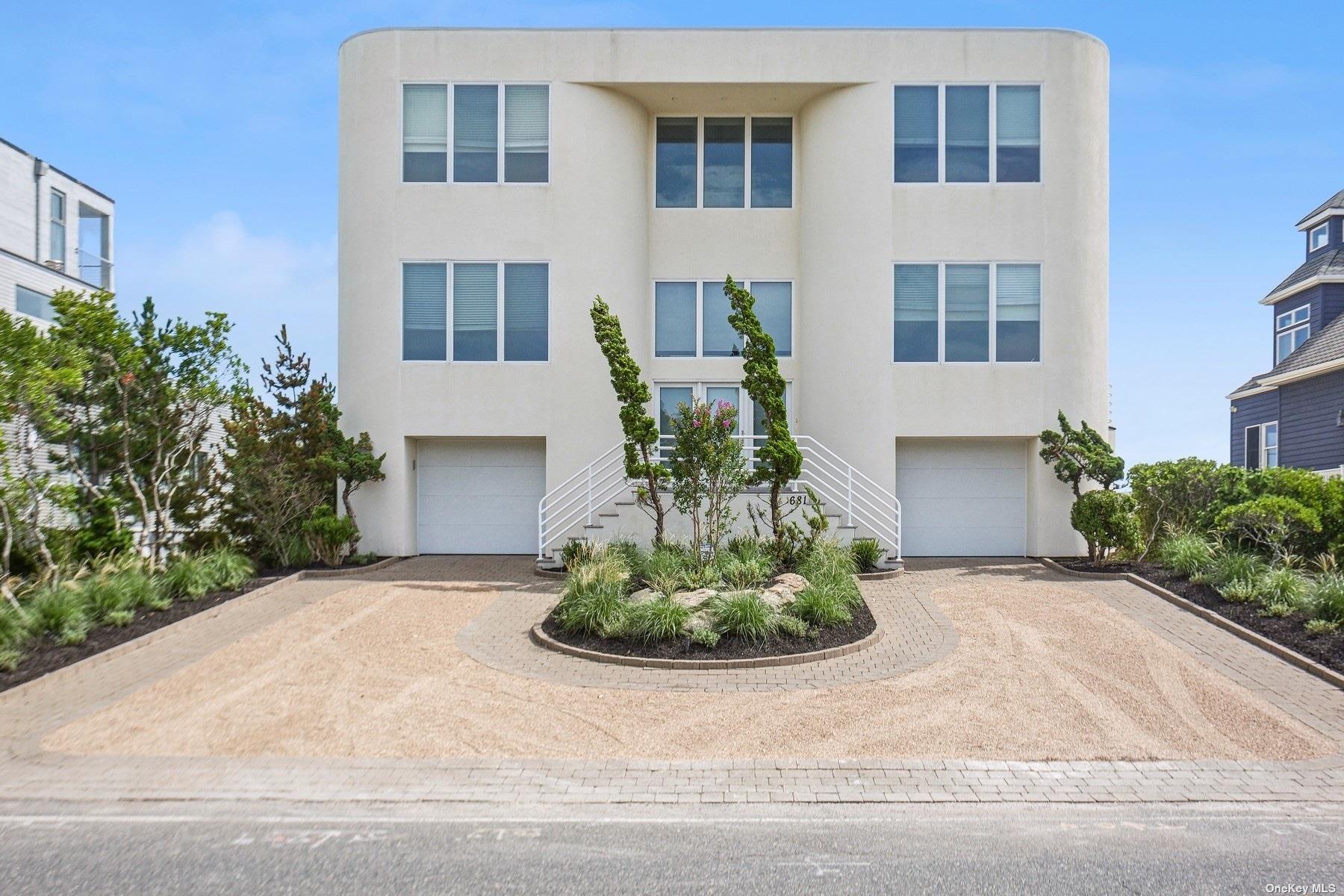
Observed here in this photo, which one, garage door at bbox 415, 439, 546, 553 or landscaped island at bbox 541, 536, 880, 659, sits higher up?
garage door at bbox 415, 439, 546, 553

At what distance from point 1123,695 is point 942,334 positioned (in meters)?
Answer: 9.51

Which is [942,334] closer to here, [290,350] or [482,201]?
[482,201]

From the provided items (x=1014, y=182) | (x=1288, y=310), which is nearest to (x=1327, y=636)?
(x=1014, y=182)

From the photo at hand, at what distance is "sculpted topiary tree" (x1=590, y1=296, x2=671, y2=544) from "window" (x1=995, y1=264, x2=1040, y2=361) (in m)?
7.02

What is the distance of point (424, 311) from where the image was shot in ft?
58.3

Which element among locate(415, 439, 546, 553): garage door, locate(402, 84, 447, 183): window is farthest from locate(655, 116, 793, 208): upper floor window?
locate(415, 439, 546, 553): garage door

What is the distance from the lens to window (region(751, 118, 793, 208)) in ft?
62.4

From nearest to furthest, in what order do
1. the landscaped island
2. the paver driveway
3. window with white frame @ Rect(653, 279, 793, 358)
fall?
the paver driveway < the landscaped island < window with white frame @ Rect(653, 279, 793, 358)

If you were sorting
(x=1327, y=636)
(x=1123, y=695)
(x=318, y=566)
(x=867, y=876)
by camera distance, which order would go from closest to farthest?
(x=867, y=876)
(x=1123, y=695)
(x=1327, y=636)
(x=318, y=566)

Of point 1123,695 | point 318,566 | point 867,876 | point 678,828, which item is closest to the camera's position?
point 867,876

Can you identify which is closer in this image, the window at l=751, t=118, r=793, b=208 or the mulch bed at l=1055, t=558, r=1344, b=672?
the mulch bed at l=1055, t=558, r=1344, b=672

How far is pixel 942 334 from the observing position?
1772 centimetres

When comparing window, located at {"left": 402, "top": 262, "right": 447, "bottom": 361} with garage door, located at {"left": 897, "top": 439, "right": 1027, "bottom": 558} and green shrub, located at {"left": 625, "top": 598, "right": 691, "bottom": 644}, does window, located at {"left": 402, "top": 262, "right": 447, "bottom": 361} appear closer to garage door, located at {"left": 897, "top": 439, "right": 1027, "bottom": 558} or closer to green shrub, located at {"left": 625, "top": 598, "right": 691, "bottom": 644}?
green shrub, located at {"left": 625, "top": 598, "right": 691, "bottom": 644}

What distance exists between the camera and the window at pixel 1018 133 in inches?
700
